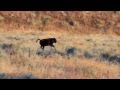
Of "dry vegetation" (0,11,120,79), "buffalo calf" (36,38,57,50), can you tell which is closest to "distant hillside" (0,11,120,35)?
"dry vegetation" (0,11,120,79)

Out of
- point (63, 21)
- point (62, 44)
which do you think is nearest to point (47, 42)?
point (62, 44)

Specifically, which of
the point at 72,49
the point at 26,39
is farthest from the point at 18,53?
the point at 72,49

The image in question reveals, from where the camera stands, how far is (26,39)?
28.2ft

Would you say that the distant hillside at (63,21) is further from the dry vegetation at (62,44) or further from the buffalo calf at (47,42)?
the buffalo calf at (47,42)

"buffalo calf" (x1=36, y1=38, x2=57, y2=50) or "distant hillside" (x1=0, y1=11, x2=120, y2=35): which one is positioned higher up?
"distant hillside" (x1=0, y1=11, x2=120, y2=35)

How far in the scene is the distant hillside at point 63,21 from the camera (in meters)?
8.53

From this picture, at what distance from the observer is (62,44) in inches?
340

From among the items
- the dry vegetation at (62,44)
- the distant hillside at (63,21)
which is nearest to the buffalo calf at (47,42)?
the dry vegetation at (62,44)

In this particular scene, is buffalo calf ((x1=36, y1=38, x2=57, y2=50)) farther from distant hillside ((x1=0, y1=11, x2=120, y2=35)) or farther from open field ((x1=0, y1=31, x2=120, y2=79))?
distant hillside ((x1=0, y1=11, x2=120, y2=35))

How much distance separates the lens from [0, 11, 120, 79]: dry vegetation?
27.9ft

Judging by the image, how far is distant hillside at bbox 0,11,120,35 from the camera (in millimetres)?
8531

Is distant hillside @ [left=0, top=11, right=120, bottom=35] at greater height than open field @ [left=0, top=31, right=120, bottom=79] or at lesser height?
greater
